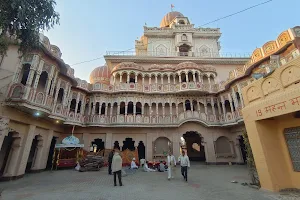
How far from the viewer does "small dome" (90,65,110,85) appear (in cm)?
2303

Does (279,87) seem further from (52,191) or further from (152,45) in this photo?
(152,45)

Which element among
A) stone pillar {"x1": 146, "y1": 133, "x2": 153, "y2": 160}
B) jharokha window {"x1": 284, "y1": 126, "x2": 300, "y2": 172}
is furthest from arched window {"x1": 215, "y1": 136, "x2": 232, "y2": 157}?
jharokha window {"x1": 284, "y1": 126, "x2": 300, "y2": 172}

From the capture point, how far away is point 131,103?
1895cm

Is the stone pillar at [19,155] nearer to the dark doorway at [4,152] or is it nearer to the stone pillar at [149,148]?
the dark doorway at [4,152]

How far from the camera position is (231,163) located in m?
16.8

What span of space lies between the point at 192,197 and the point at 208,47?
2456 cm

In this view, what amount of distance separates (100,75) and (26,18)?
16901 mm

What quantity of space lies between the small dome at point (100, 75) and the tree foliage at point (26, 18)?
50.1ft

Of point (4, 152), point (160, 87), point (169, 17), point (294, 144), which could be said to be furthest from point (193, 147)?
point (169, 17)

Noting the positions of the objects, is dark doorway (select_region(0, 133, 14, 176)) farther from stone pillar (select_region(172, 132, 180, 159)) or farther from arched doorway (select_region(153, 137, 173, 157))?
stone pillar (select_region(172, 132, 180, 159))

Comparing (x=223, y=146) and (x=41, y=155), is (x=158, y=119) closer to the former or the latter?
(x=223, y=146)

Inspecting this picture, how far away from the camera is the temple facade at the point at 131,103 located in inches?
429

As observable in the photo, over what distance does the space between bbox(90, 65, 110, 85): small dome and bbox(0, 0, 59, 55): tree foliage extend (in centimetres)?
1527

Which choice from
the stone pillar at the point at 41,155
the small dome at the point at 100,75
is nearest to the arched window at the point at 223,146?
the small dome at the point at 100,75
